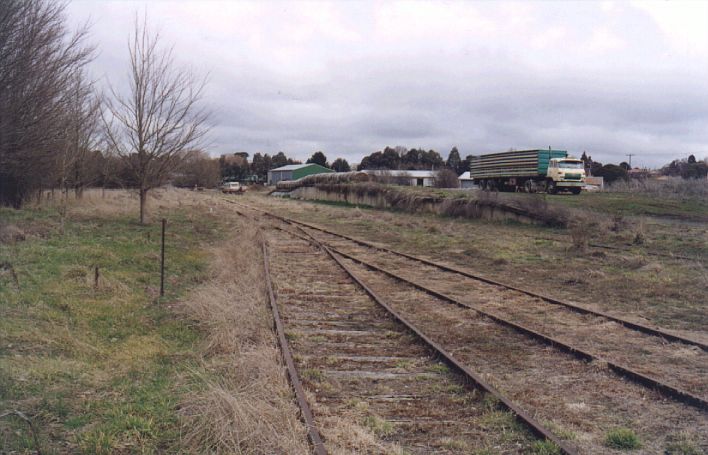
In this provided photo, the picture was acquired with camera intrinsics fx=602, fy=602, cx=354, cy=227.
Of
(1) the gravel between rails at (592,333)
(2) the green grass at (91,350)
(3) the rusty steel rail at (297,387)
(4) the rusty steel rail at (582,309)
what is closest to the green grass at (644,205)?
(4) the rusty steel rail at (582,309)

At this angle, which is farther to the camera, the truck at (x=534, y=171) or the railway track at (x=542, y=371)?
the truck at (x=534, y=171)

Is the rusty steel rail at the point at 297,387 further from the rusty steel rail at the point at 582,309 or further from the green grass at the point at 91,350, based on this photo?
the rusty steel rail at the point at 582,309

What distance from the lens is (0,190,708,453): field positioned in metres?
4.98

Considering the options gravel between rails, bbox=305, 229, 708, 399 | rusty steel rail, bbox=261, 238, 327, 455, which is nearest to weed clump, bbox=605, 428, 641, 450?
gravel between rails, bbox=305, 229, 708, 399

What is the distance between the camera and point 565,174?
35750mm

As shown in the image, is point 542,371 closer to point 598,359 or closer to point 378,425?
point 598,359

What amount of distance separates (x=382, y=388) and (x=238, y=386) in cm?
152

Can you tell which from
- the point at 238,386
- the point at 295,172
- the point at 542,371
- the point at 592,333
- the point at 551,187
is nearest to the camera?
the point at 238,386

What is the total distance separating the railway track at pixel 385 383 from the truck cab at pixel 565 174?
91.0ft

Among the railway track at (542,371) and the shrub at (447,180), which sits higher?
the shrub at (447,180)

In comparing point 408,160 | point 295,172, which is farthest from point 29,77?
point 408,160

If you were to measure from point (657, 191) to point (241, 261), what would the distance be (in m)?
29.4

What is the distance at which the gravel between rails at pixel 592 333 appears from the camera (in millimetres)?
7083

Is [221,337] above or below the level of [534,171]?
below
